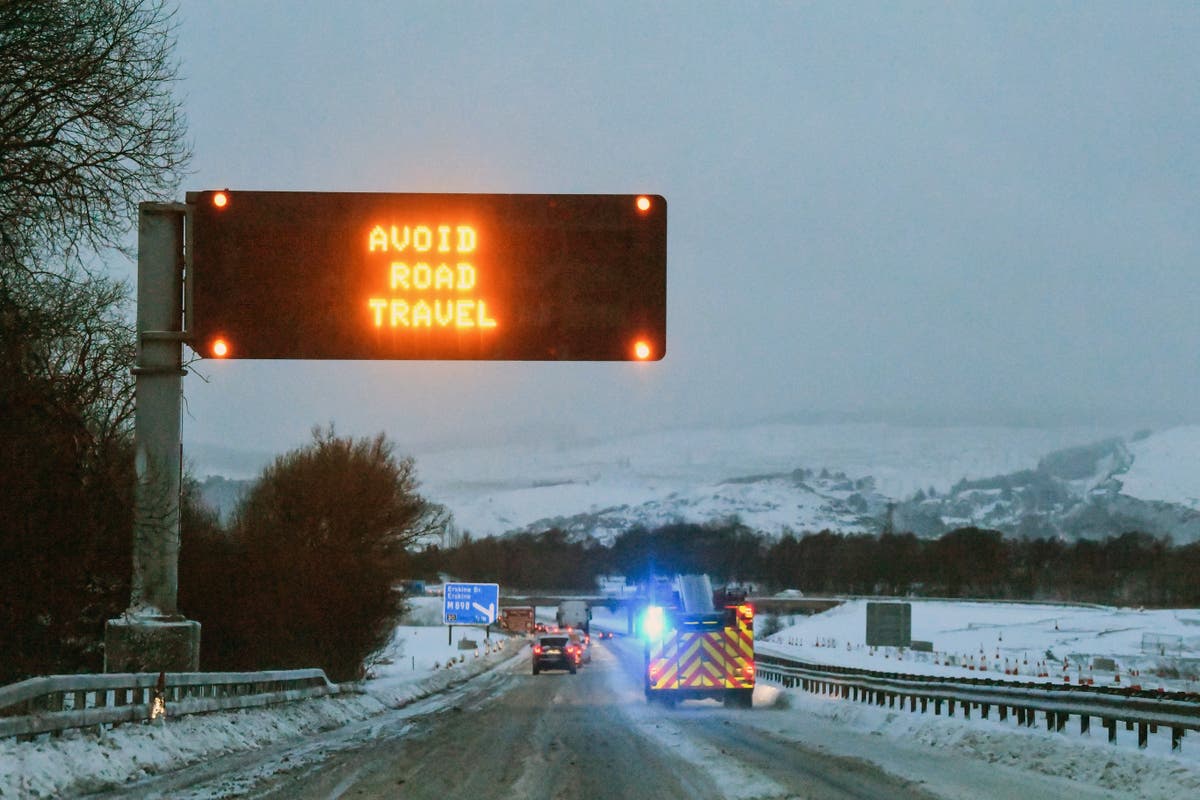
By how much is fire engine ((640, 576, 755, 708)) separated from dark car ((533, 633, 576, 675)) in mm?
20611

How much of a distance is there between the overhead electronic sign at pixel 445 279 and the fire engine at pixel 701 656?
17.2 metres

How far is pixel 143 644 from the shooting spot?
690 inches

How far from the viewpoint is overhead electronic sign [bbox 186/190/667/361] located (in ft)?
52.5

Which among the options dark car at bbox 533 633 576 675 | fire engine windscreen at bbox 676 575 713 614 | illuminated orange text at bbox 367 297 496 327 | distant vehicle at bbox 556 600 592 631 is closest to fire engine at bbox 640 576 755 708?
fire engine windscreen at bbox 676 575 713 614

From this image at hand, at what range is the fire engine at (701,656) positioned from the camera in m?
32.2

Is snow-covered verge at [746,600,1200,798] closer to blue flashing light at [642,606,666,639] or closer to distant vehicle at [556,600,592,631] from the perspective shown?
blue flashing light at [642,606,666,639]

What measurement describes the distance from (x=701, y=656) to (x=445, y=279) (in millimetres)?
18399

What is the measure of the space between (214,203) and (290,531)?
87.8 feet

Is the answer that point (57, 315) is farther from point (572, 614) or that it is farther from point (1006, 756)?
point (572, 614)

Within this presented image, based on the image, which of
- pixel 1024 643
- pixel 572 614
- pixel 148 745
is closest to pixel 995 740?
pixel 148 745

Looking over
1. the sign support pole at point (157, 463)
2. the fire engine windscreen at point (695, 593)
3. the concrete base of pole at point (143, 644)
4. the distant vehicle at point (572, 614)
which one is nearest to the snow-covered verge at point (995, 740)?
the fire engine windscreen at point (695, 593)

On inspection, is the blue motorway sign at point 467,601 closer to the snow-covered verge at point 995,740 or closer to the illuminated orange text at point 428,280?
the snow-covered verge at point 995,740

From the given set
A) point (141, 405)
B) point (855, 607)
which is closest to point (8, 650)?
point (141, 405)

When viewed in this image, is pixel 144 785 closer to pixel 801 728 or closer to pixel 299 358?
pixel 299 358
